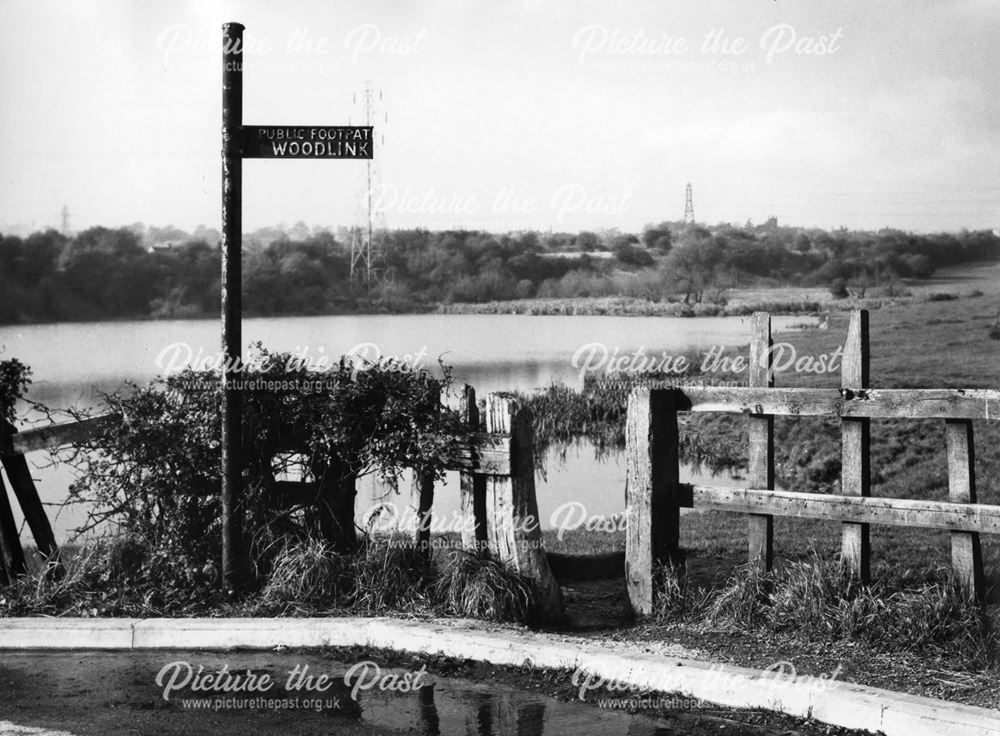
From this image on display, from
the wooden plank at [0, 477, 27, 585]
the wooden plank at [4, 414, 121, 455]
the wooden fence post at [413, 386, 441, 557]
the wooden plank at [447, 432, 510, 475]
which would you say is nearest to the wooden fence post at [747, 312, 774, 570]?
the wooden plank at [447, 432, 510, 475]

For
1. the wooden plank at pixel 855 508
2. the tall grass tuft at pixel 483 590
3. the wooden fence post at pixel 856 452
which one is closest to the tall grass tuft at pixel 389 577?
the tall grass tuft at pixel 483 590

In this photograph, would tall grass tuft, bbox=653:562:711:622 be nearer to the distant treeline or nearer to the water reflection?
the water reflection

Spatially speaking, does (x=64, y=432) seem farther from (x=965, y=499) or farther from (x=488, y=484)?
(x=965, y=499)

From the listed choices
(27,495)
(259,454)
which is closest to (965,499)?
(259,454)

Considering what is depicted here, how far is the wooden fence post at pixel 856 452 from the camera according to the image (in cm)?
709

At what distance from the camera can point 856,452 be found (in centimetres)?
716

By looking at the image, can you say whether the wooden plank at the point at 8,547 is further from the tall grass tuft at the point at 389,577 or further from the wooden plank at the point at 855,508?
the wooden plank at the point at 855,508

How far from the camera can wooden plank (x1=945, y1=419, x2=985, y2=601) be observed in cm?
672

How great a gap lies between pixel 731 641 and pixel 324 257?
1317 inches

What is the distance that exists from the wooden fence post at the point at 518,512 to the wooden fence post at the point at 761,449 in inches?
56.5

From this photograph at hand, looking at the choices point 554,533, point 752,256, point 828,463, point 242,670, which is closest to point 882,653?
point 242,670

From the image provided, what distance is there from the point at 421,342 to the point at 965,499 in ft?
111

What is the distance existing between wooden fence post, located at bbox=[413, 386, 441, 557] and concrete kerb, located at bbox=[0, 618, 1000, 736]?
0.98 m

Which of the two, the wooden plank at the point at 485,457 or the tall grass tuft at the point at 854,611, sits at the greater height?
the wooden plank at the point at 485,457
